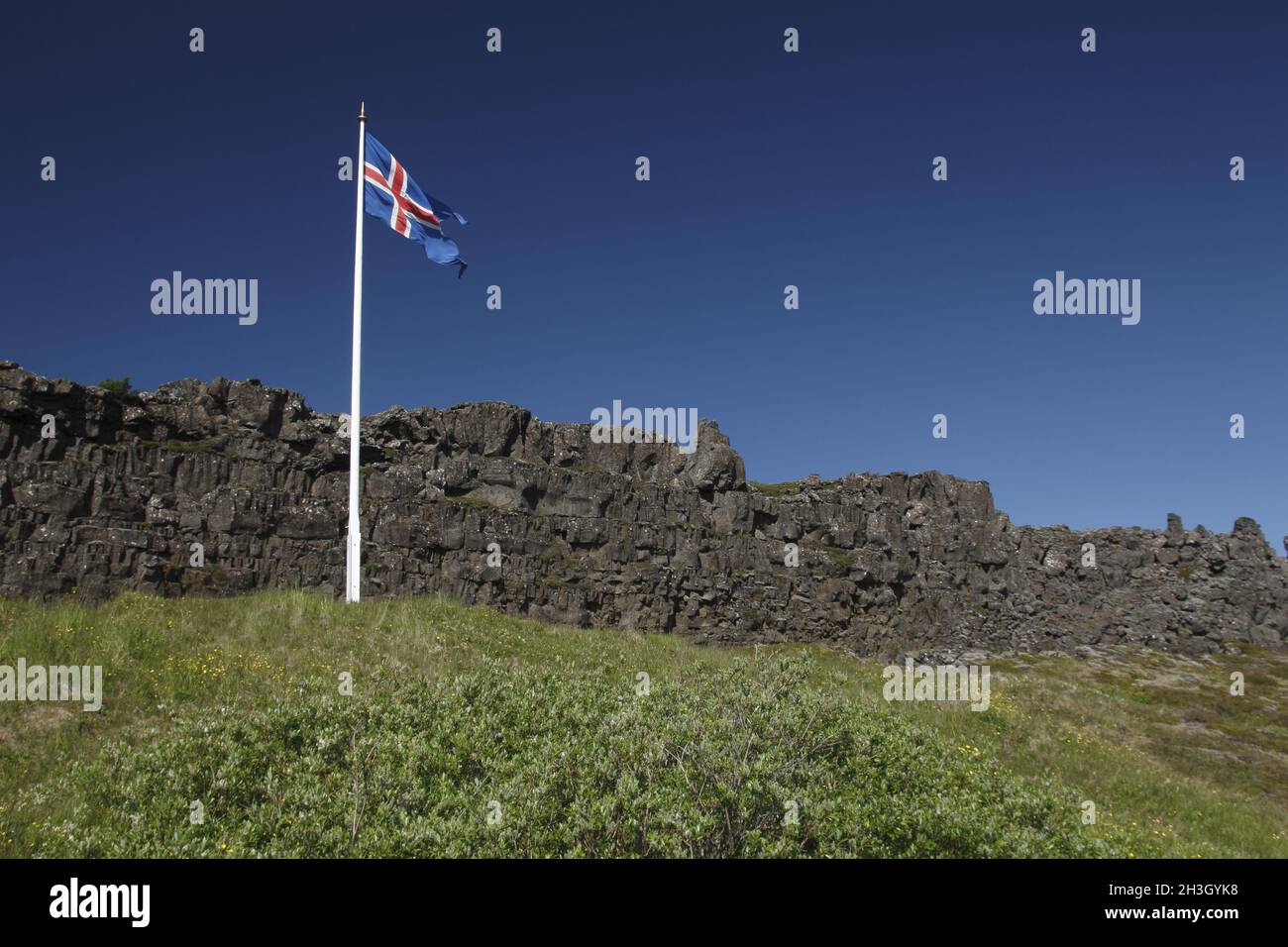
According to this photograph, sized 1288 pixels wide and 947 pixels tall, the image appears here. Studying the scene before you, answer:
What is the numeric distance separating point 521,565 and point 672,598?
21.5ft

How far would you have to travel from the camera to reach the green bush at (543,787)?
10.4 meters

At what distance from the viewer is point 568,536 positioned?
3319 cm

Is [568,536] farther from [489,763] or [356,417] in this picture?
[489,763]

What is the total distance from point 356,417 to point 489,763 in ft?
56.7

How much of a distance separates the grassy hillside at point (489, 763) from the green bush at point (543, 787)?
0.04m

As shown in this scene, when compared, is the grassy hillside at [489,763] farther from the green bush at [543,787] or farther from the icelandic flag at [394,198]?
the icelandic flag at [394,198]

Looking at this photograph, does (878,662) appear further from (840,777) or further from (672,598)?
(840,777)

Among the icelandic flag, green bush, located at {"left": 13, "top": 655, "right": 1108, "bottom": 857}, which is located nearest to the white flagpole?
the icelandic flag

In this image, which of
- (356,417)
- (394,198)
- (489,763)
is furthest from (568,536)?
(489,763)

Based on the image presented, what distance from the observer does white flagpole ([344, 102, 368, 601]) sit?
2650cm

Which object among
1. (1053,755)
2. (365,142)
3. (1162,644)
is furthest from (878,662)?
(365,142)

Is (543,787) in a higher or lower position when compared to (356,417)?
lower

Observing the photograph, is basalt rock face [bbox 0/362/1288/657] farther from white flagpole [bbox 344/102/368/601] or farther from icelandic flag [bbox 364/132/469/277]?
icelandic flag [bbox 364/132/469/277]

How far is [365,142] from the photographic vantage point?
29312 millimetres
